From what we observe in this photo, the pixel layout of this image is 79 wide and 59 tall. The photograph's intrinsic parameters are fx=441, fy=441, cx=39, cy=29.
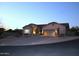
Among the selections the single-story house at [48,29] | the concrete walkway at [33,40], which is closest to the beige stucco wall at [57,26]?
the single-story house at [48,29]

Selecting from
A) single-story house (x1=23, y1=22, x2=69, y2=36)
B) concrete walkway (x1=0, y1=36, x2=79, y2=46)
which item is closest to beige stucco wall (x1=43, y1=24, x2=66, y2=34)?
single-story house (x1=23, y1=22, x2=69, y2=36)

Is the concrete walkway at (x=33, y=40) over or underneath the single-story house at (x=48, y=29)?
underneath

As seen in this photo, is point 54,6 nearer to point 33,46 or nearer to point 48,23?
point 48,23

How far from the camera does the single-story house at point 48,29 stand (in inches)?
332

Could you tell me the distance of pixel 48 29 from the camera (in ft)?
27.7

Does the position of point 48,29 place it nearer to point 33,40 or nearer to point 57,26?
point 57,26

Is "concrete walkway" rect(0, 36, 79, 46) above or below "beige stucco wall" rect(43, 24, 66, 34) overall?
below

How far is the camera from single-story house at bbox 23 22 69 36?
8.42m

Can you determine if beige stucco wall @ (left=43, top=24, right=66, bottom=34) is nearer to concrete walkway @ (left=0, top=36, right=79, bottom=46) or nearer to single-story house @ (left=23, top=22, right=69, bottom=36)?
single-story house @ (left=23, top=22, right=69, bottom=36)

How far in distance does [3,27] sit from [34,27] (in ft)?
1.98

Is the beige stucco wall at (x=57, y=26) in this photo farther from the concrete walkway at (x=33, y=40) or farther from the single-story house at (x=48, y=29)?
the concrete walkway at (x=33, y=40)

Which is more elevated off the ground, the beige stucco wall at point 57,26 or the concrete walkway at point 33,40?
the beige stucco wall at point 57,26

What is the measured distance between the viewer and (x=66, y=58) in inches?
327

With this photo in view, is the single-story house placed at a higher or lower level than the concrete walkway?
higher
